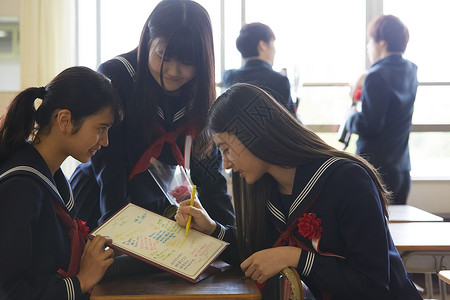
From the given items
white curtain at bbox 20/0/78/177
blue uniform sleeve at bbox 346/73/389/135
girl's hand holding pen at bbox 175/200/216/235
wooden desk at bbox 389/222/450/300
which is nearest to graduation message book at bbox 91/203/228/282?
girl's hand holding pen at bbox 175/200/216/235

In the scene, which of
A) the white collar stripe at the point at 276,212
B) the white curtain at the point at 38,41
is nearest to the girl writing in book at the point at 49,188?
the white collar stripe at the point at 276,212

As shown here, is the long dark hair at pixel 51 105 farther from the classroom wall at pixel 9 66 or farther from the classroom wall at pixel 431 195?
the classroom wall at pixel 431 195

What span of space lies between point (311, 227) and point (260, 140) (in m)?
0.27

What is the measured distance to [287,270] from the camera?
1284 millimetres

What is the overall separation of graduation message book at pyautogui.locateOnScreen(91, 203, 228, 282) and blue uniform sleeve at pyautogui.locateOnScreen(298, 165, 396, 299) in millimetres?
247

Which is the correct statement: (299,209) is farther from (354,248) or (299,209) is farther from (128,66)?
(128,66)

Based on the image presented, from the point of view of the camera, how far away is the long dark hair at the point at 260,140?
1497 millimetres

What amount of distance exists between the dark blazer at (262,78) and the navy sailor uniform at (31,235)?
170 centimetres

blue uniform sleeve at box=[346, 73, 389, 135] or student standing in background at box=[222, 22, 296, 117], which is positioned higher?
student standing in background at box=[222, 22, 296, 117]

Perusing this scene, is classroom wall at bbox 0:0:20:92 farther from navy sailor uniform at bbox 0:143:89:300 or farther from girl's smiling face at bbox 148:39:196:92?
navy sailor uniform at bbox 0:143:89:300

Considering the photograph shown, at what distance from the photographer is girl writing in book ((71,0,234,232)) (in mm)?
1634

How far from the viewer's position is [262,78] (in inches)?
117

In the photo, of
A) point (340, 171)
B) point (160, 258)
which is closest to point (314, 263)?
point (340, 171)

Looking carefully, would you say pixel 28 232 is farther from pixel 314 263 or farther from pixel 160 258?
pixel 314 263
